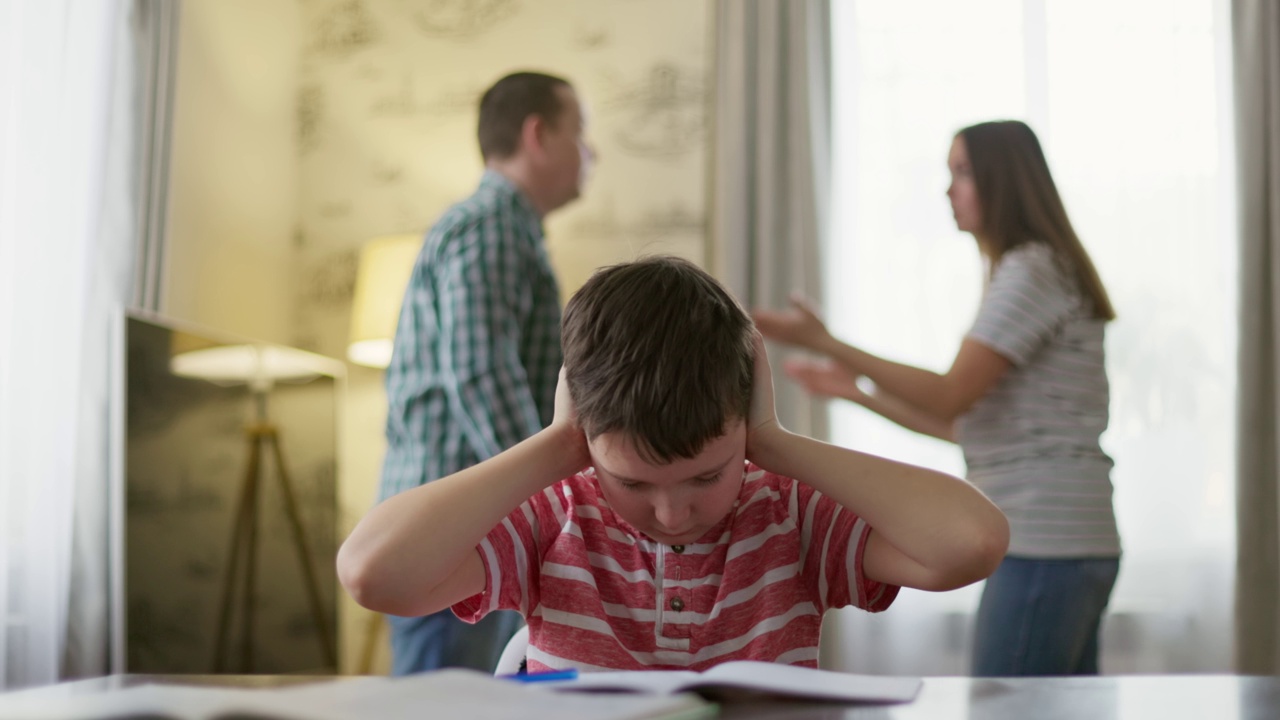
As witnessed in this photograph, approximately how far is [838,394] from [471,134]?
1.74 meters

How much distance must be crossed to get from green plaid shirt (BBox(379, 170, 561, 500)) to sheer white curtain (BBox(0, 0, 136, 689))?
866 mm

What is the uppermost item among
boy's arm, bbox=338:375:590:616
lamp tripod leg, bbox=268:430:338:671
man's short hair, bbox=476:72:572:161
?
man's short hair, bbox=476:72:572:161

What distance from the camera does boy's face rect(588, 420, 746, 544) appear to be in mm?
918

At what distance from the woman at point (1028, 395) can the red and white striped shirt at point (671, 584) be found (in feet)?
1.84

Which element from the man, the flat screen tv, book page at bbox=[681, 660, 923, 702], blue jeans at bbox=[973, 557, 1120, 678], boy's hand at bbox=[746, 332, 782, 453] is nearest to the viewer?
book page at bbox=[681, 660, 923, 702]

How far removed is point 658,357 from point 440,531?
24 centimetres

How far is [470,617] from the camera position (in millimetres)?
1047

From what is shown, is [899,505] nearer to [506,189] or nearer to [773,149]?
[506,189]

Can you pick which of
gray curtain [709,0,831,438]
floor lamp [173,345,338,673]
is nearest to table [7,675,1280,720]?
floor lamp [173,345,338,673]

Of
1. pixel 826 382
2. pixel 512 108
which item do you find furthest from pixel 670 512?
pixel 512 108

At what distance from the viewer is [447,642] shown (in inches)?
61.7

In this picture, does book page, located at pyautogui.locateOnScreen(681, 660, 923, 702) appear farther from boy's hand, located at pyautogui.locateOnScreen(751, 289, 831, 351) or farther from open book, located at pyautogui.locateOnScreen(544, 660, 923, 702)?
boy's hand, located at pyautogui.locateOnScreen(751, 289, 831, 351)

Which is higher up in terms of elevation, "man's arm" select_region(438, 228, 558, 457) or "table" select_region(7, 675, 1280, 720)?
"man's arm" select_region(438, 228, 558, 457)

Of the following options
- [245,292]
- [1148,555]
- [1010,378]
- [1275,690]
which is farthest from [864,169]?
[1275,690]
